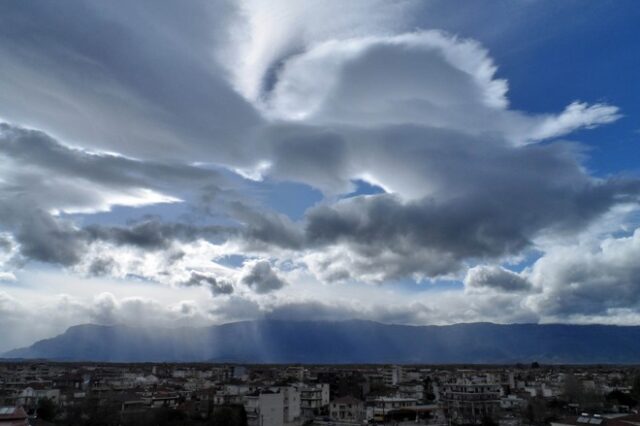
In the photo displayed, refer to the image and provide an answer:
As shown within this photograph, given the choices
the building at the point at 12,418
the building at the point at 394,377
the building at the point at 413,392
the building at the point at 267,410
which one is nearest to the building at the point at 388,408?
the building at the point at 413,392

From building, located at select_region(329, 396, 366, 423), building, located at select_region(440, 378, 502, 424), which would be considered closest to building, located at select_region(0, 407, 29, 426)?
building, located at select_region(329, 396, 366, 423)

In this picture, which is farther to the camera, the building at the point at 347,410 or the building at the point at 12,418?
the building at the point at 347,410

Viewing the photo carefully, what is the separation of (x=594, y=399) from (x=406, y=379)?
5346cm

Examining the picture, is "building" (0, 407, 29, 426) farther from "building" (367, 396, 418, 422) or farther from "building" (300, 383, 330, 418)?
"building" (300, 383, 330, 418)

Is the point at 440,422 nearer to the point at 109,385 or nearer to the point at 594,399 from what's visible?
the point at 594,399

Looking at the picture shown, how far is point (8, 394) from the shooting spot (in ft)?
263

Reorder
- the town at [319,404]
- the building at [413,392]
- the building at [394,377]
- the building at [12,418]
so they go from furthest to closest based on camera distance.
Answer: the building at [394,377] → the building at [413,392] → the town at [319,404] → the building at [12,418]

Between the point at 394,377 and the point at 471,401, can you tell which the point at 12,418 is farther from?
the point at 394,377

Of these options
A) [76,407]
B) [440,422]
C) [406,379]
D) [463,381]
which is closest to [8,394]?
[76,407]

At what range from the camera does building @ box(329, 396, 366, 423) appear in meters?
70.6

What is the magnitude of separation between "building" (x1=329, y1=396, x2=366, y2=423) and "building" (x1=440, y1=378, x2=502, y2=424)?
11.5 meters

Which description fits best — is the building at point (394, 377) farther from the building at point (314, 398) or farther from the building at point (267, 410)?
the building at point (267, 410)

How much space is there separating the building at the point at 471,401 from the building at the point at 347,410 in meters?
11.5

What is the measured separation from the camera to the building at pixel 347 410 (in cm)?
7061
